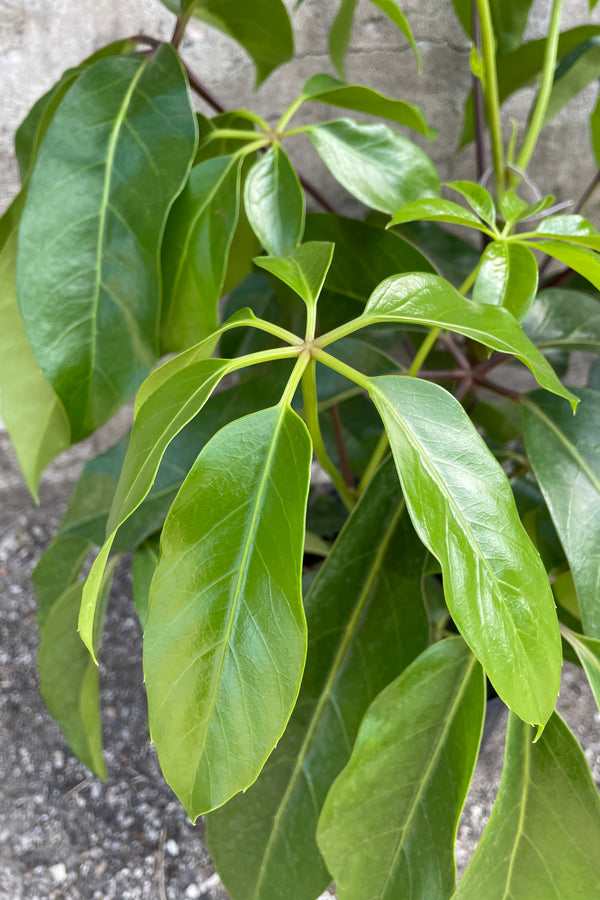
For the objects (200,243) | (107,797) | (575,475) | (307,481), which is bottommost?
(107,797)

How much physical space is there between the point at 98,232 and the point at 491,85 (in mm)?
387

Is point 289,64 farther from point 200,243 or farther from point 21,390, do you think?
point 21,390

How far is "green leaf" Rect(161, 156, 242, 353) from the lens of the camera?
0.61 meters

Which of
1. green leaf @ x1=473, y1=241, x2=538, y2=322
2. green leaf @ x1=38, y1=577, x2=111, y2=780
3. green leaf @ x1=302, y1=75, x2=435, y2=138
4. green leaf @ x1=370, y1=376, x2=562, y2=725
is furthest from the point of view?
green leaf @ x1=38, y1=577, x2=111, y2=780

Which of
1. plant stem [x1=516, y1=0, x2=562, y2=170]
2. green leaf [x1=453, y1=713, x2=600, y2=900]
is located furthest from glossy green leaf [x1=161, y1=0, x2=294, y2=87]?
green leaf [x1=453, y1=713, x2=600, y2=900]

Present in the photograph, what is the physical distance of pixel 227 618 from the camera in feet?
1.42

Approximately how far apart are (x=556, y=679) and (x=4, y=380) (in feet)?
1.77

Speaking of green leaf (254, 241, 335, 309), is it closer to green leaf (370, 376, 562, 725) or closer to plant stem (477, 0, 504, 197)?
green leaf (370, 376, 562, 725)

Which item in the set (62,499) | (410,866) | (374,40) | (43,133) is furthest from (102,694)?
(374,40)

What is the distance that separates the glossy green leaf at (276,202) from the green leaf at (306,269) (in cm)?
10

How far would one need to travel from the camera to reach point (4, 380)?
67 centimetres

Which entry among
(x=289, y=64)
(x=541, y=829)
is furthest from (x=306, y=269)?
(x=289, y=64)

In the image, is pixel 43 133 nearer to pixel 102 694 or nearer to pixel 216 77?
pixel 216 77

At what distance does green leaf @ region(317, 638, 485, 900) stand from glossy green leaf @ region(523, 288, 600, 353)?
36 centimetres
